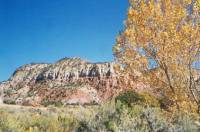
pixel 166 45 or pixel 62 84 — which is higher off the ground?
pixel 62 84

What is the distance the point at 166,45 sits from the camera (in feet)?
34.4

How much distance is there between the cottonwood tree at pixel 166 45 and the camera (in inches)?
408

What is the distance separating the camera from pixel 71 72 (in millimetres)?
146625

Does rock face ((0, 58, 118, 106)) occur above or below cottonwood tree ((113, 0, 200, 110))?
above

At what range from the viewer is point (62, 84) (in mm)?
142125

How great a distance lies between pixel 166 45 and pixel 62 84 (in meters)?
133

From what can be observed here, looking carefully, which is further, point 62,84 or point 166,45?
point 62,84

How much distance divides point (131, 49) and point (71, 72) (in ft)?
447

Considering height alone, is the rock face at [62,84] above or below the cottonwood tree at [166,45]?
above

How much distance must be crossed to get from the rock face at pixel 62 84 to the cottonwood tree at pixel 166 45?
95634mm

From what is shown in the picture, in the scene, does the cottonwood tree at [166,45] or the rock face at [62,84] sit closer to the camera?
the cottonwood tree at [166,45]

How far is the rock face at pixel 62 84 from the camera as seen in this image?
394 ft

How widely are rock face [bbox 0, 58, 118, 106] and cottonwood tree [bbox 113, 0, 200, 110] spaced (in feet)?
314

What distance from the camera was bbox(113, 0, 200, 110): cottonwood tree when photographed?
10.4 m
